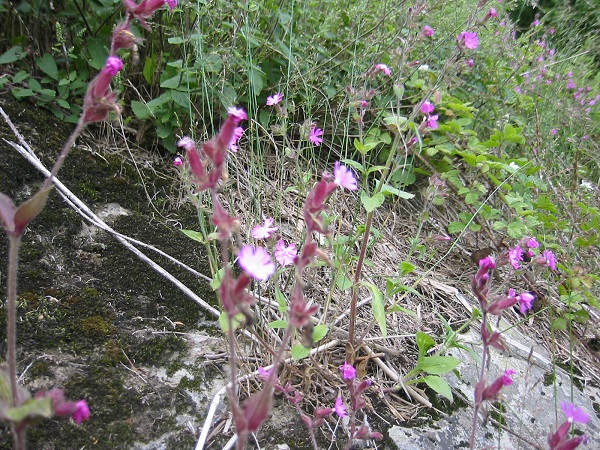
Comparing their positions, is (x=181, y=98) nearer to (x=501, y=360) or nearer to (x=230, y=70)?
(x=230, y=70)

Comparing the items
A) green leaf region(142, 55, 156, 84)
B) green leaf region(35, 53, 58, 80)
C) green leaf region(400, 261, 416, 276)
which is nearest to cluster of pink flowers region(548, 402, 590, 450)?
green leaf region(400, 261, 416, 276)

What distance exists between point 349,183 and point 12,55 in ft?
5.03

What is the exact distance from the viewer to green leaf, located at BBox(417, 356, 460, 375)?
1214 mm

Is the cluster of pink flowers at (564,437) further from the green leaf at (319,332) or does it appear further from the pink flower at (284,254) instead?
the pink flower at (284,254)

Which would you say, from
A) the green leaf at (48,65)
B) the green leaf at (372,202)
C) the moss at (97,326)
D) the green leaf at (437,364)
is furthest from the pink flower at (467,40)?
the green leaf at (48,65)

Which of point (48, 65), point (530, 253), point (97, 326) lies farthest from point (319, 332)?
point (48, 65)

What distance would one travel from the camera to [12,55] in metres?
1.68

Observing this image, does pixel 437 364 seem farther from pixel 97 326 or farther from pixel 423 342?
pixel 97 326

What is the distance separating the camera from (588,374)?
174 centimetres

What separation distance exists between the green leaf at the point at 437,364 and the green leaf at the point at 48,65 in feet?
5.50

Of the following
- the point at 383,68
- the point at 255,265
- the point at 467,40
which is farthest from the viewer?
the point at 383,68

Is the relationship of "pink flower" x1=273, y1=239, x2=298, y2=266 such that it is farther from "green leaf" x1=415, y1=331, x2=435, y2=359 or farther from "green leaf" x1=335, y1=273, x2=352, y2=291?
"green leaf" x1=415, y1=331, x2=435, y2=359

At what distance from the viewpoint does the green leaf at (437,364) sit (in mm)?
1214

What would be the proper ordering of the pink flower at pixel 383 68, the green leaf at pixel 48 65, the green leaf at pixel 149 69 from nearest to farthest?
1. the pink flower at pixel 383 68
2. the green leaf at pixel 48 65
3. the green leaf at pixel 149 69
